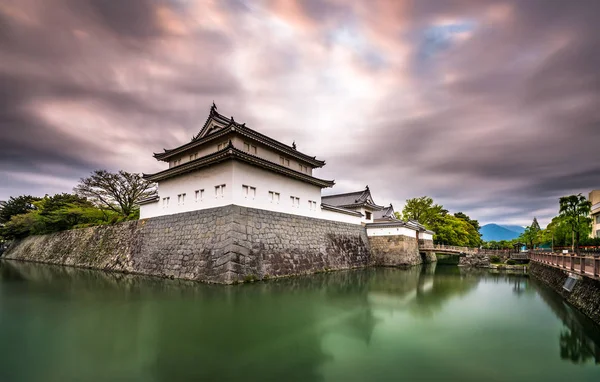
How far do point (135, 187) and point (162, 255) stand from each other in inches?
510

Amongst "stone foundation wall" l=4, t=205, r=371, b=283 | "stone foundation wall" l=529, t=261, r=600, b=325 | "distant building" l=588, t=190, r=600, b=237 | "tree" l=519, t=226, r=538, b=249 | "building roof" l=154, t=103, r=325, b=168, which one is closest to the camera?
"stone foundation wall" l=529, t=261, r=600, b=325

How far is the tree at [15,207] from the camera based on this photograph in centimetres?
3067

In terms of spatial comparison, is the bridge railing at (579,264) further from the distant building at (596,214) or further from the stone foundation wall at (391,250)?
the distant building at (596,214)

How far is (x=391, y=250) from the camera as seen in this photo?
21.4 m

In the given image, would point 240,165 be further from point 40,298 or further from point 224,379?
point 224,379

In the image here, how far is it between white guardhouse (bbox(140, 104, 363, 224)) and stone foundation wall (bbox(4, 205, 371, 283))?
1.84 feet

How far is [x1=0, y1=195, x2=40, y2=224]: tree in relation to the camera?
30.7m

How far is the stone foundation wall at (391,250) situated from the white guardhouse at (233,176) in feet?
20.9

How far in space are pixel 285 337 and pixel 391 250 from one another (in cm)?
1749

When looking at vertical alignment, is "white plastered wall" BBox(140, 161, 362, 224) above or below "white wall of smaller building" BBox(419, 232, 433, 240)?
above

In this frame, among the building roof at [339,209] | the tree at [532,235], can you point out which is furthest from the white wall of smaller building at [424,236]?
the tree at [532,235]

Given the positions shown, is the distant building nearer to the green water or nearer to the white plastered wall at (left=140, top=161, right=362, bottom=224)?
the green water

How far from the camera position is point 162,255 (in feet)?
45.2

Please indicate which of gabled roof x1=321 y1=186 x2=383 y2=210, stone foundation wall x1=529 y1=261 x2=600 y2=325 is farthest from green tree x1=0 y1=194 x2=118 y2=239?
stone foundation wall x1=529 y1=261 x2=600 y2=325
